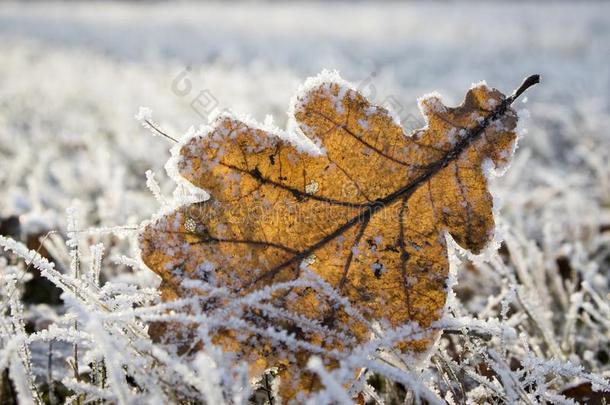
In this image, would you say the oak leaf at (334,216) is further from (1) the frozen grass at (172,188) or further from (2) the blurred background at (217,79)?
(2) the blurred background at (217,79)

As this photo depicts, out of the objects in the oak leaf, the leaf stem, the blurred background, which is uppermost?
the blurred background

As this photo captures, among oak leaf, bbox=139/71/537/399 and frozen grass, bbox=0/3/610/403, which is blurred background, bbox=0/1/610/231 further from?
oak leaf, bbox=139/71/537/399

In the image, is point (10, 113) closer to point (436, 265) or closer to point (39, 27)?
point (436, 265)

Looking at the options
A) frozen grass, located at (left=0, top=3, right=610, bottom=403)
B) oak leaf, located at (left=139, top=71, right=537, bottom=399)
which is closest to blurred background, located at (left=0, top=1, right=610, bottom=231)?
frozen grass, located at (left=0, top=3, right=610, bottom=403)

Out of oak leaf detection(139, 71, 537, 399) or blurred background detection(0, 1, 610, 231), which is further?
blurred background detection(0, 1, 610, 231)

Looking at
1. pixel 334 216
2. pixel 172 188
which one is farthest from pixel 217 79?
pixel 334 216

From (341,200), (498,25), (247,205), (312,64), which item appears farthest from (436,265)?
(498,25)

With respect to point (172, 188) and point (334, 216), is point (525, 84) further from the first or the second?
point (172, 188)
